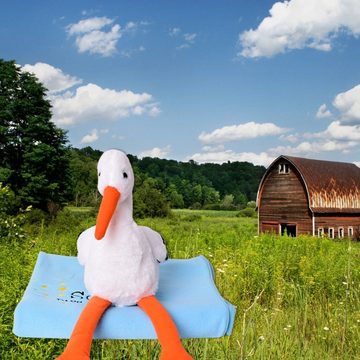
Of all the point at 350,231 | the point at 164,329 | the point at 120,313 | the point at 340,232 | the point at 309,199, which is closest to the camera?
the point at 164,329

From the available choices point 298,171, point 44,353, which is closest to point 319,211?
point 298,171

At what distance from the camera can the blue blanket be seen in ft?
→ 6.75

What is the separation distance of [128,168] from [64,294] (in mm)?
698

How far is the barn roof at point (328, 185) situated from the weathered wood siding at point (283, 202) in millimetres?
274

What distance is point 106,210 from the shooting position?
1.96 metres

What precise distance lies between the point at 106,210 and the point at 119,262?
0.29 meters

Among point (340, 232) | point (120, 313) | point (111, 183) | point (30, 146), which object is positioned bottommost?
point (340, 232)

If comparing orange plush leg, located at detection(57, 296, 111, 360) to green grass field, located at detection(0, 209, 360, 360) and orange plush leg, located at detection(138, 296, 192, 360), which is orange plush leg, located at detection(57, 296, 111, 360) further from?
green grass field, located at detection(0, 209, 360, 360)

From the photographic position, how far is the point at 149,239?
7.64ft

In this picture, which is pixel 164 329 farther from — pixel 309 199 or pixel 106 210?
pixel 309 199

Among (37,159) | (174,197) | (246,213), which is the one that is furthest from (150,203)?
(246,213)

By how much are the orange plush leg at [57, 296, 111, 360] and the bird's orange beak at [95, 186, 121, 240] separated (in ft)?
1.03

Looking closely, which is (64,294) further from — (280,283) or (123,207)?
(280,283)

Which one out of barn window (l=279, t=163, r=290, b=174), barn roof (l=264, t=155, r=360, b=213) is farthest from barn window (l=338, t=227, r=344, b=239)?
barn window (l=279, t=163, r=290, b=174)
